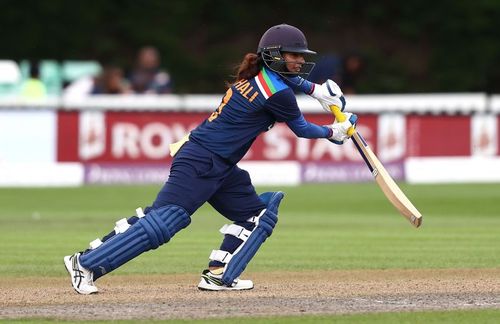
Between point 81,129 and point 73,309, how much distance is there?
528 inches

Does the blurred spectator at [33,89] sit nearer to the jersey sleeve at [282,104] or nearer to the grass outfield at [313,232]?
the grass outfield at [313,232]

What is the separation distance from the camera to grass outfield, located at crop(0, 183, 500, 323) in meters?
11.7

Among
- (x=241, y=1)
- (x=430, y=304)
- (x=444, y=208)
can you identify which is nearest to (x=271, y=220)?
(x=430, y=304)

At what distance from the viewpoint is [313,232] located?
609 inches

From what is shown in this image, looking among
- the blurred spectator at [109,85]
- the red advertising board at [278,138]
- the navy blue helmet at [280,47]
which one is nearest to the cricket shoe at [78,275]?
the navy blue helmet at [280,47]

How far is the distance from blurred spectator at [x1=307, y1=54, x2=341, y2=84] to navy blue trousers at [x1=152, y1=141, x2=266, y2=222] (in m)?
16.8

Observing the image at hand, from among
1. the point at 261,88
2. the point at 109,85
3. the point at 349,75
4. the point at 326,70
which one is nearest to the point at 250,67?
the point at 261,88

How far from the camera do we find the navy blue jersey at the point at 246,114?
9.19 metres

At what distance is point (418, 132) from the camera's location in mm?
22844

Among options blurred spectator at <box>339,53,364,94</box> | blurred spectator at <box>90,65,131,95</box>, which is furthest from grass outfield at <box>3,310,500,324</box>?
blurred spectator at <box>339,53,364,94</box>

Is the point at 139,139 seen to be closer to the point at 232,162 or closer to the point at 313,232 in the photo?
the point at 313,232

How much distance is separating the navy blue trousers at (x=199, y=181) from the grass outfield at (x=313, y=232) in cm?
143

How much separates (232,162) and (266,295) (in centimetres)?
96

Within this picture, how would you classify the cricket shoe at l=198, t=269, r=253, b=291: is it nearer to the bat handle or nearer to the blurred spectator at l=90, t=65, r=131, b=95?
the bat handle
